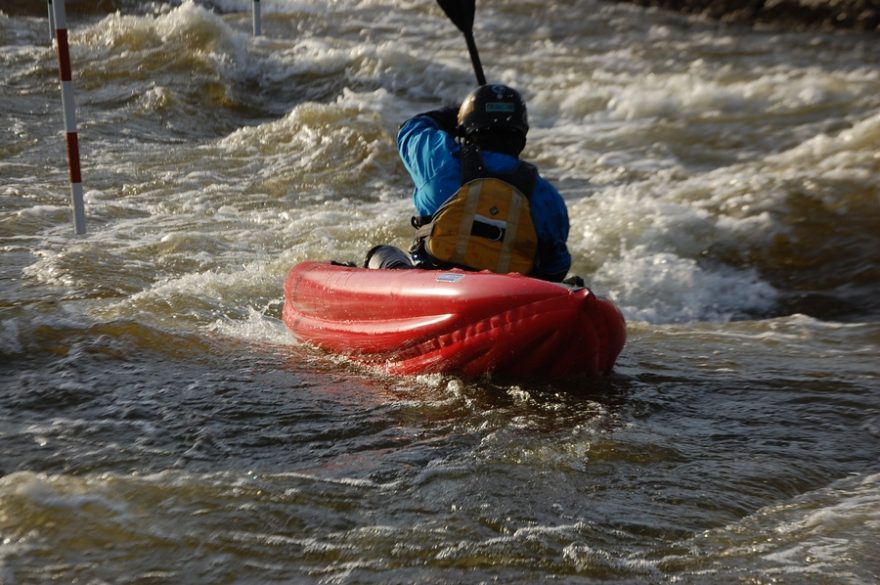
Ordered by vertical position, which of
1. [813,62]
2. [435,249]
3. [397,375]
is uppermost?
[813,62]

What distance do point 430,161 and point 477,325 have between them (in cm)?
83

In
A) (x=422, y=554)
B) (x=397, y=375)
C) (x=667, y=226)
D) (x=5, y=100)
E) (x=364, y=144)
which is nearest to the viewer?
(x=422, y=554)

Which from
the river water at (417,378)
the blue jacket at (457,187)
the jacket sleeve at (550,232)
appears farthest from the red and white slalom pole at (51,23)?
the jacket sleeve at (550,232)

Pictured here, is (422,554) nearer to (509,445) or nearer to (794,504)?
(509,445)

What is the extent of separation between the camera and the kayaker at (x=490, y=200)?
4.14m

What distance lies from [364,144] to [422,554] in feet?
20.3

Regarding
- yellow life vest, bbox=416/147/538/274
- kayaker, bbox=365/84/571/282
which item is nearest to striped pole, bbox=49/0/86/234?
kayaker, bbox=365/84/571/282

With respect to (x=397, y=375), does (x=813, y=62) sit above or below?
above

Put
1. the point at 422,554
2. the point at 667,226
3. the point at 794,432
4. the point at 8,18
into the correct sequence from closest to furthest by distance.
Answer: the point at 422,554, the point at 794,432, the point at 667,226, the point at 8,18

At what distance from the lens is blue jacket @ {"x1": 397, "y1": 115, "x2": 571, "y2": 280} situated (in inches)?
166

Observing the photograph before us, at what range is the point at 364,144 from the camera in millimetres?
8594

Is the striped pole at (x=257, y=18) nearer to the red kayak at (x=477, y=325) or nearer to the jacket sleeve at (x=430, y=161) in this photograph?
the jacket sleeve at (x=430, y=161)

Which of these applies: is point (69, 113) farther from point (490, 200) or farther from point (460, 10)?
point (490, 200)

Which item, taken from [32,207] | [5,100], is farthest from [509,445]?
[5,100]
